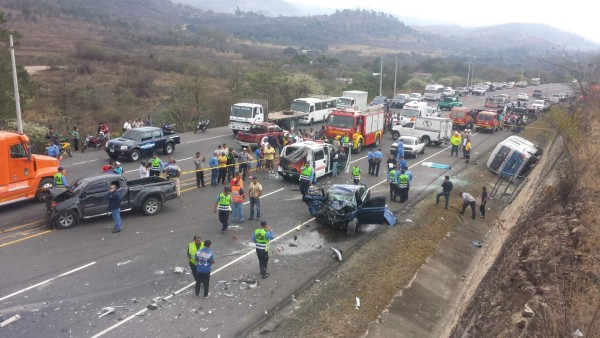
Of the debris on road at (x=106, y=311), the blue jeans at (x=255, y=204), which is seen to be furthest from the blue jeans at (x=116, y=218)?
the debris on road at (x=106, y=311)

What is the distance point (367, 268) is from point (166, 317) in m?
5.55

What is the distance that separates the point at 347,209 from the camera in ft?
49.5

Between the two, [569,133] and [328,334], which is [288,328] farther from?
[569,133]

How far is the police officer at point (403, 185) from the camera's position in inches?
727

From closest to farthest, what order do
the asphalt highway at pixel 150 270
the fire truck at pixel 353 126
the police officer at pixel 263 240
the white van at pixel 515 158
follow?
the asphalt highway at pixel 150 270 → the police officer at pixel 263 240 → the white van at pixel 515 158 → the fire truck at pixel 353 126

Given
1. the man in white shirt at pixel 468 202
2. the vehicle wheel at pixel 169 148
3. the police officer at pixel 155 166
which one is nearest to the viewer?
the police officer at pixel 155 166

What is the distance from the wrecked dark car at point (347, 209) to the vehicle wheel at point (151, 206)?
16.9 ft

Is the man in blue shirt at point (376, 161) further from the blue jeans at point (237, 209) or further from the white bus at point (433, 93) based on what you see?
the white bus at point (433, 93)

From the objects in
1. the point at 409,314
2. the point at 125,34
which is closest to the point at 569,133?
the point at 409,314

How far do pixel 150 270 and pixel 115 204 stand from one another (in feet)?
9.67

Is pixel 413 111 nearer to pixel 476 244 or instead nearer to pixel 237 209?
pixel 476 244

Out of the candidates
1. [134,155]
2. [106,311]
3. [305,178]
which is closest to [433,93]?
[134,155]

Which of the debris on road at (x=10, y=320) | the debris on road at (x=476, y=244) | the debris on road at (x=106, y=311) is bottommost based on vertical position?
the debris on road at (x=476, y=244)

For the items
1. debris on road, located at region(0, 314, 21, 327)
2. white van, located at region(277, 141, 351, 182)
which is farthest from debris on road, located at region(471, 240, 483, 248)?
debris on road, located at region(0, 314, 21, 327)
